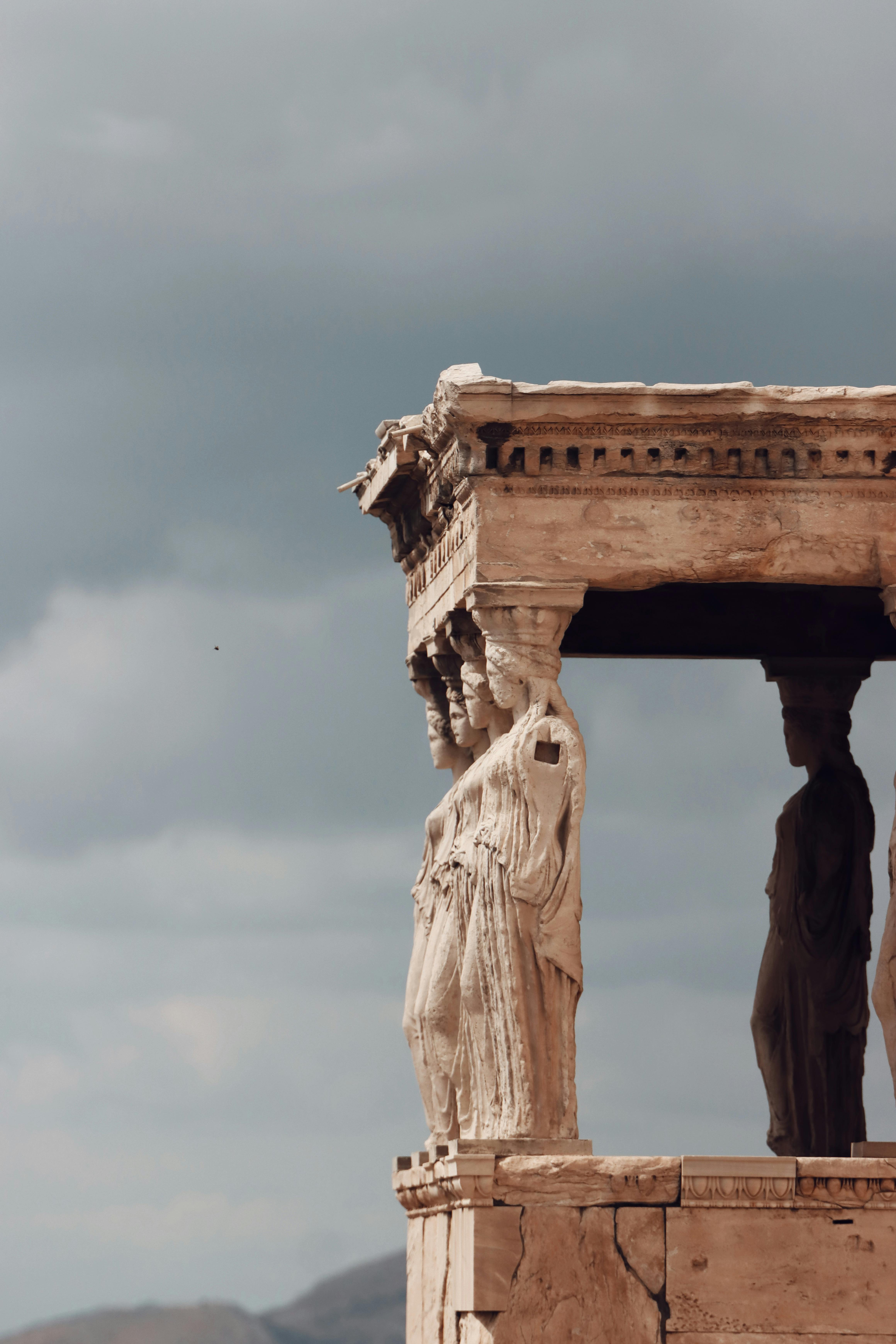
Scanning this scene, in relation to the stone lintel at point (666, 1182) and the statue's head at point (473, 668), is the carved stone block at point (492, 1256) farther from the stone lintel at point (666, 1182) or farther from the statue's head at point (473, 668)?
the statue's head at point (473, 668)

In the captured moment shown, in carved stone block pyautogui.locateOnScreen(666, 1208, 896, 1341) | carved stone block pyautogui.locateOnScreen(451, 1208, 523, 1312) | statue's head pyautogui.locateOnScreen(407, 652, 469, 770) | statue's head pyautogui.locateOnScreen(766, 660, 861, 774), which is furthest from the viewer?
statue's head pyautogui.locateOnScreen(766, 660, 861, 774)

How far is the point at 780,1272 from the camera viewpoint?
14539 millimetres

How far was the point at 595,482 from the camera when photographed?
15633mm

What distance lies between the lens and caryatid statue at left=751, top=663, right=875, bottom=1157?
1859 centimetres

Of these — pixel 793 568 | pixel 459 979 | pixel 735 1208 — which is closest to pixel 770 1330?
pixel 735 1208

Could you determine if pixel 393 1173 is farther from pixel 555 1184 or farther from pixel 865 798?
pixel 865 798

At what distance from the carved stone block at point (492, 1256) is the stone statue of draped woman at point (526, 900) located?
0.66 metres

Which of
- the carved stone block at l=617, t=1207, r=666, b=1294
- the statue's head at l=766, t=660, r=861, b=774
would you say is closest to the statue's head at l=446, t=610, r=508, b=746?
the carved stone block at l=617, t=1207, r=666, b=1294

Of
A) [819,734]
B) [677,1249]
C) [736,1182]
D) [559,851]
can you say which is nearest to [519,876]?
[559,851]

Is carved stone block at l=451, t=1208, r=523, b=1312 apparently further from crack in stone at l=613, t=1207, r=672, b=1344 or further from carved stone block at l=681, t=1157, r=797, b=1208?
carved stone block at l=681, t=1157, r=797, b=1208

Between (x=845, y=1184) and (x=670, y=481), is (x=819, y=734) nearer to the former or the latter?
(x=670, y=481)

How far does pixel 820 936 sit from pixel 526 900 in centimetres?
398

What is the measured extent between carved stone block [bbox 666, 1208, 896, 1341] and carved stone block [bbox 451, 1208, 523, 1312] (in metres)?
0.75

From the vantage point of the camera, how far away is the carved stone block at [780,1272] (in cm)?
1449
